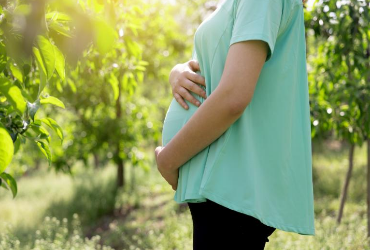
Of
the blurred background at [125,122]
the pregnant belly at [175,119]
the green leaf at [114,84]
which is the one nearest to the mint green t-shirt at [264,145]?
the pregnant belly at [175,119]

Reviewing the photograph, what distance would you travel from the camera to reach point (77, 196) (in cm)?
802

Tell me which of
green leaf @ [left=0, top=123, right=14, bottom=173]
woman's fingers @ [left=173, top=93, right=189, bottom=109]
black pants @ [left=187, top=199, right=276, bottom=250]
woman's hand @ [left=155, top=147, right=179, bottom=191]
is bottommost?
black pants @ [left=187, top=199, right=276, bottom=250]

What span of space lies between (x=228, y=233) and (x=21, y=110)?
69 cm

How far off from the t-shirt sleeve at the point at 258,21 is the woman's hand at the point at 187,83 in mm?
243

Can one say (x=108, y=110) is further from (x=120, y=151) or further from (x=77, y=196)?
(x=77, y=196)

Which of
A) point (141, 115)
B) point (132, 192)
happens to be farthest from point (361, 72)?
point (132, 192)

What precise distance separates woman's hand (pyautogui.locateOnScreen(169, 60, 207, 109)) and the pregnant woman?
0.16ft

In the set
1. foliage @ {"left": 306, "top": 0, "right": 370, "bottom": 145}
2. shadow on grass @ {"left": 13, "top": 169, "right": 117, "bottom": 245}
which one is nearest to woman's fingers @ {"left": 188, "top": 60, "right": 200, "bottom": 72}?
foliage @ {"left": 306, "top": 0, "right": 370, "bottom": 145}

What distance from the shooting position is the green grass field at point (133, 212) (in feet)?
14.8

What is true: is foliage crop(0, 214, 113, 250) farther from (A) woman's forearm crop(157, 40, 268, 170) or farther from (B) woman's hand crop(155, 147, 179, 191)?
(A) woman's forearm crop(157, 40, 268, 170)

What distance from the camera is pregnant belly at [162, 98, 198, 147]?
131cm

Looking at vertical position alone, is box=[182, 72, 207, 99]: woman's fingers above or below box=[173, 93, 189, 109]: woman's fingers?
above

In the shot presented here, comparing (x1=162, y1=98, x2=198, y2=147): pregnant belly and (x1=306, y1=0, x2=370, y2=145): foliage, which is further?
(x1=306, y1=0, x2=370, y2=145): foliage

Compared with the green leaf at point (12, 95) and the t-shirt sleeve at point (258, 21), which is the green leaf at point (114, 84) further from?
the green leaf at point (12, 95)
